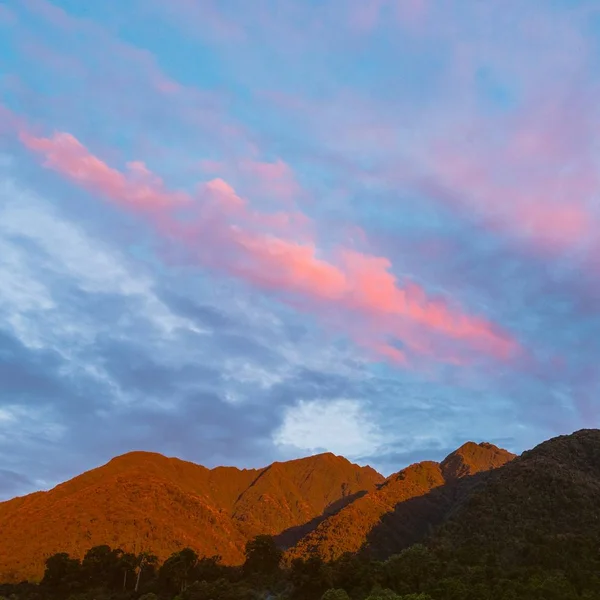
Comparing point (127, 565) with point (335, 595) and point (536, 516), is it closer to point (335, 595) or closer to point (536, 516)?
point (335, 595)

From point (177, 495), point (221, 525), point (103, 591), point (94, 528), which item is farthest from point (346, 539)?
point (103, 591)

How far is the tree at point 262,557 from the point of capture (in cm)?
10919

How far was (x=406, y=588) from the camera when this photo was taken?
85938 mm

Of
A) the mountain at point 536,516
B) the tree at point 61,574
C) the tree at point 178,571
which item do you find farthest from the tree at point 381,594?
the tree at point 61,574

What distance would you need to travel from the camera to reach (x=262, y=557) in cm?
11006

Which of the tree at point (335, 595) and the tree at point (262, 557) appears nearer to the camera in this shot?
the tree at point (335, 595)

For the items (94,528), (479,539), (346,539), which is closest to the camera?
(479,539)

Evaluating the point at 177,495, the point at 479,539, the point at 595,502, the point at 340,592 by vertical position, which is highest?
the point at 177,495

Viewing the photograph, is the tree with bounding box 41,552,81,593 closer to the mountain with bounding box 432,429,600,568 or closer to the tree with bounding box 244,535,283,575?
the tree with bounding box 244,535,283,575

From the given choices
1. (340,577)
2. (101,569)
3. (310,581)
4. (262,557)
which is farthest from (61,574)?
(340,577)

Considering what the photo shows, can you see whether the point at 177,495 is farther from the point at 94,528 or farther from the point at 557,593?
the point at 557,593

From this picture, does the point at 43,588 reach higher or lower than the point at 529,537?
lower

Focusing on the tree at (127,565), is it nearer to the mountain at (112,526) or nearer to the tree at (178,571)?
the tree at (178,571)

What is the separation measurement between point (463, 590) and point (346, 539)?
10803 centimetres
